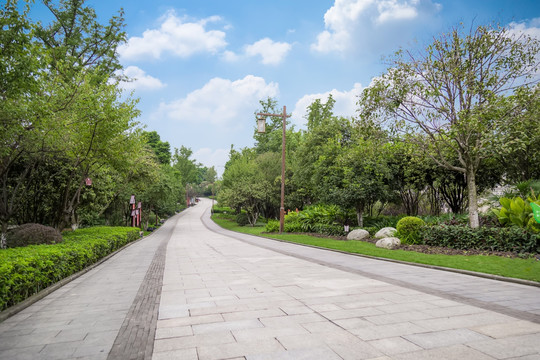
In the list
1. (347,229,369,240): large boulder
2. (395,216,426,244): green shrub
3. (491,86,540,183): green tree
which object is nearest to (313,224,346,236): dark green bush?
(347,229,369,240): large boulder

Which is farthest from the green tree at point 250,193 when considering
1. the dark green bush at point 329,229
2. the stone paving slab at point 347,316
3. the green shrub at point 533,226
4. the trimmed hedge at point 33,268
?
the stone paving slab at point 347,316

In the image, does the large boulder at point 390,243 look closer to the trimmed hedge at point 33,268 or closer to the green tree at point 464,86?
the green tree at point 464,86

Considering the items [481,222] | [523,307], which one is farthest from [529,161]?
[523,307]

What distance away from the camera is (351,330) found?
3.74 meters

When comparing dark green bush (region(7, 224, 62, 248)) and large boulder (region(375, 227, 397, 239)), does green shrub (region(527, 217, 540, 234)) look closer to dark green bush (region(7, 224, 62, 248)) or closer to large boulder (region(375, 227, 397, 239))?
large boulder (region(375, 227, 397, 239))

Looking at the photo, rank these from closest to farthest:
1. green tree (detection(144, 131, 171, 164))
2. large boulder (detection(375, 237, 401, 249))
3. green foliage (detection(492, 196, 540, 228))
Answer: green foliage (detection(492, 196, 540, 228)), large boulder (detection(375, 237, 401, 249)), green tree (detection(144, 131, 171, 164))

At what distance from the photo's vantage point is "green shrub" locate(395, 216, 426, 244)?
41.0 ft

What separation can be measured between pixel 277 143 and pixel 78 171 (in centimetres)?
3434

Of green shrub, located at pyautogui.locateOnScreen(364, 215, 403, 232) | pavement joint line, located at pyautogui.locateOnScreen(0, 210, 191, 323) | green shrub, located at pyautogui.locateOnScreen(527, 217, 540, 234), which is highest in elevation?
green shrub, located at pyautogui.locateOnScreen(527, 217, 540, 234)

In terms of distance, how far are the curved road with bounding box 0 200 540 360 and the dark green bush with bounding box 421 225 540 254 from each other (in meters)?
3.32

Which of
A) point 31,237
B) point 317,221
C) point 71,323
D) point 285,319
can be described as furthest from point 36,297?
point 317,221

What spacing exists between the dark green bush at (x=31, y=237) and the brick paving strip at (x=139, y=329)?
6.22 meters

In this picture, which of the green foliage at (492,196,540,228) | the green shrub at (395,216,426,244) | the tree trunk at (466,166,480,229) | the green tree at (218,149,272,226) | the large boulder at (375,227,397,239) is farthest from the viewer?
the green tree at (218,149,272,226)

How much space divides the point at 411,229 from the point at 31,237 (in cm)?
1399
